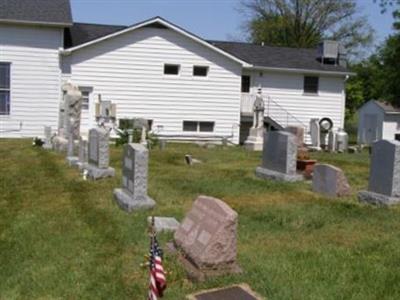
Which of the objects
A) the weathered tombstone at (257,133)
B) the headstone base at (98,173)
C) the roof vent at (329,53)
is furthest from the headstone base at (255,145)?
the headstone base at (98,173)

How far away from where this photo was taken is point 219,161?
1828 centimetres

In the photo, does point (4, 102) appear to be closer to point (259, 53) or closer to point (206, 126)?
point (206, 126)

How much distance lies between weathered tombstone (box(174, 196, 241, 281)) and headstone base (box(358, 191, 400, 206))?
5.02m

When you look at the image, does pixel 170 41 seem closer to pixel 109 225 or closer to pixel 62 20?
pixel 62 20

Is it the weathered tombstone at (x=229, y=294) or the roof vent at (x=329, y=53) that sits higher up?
the roof vent at (x=329, y=53)

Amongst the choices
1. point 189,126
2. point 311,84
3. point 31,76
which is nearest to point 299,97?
point 311,84

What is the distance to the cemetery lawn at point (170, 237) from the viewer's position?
609 cm

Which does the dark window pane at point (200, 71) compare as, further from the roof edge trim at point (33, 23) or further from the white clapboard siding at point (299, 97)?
the roof edge trim at point (33, 23)

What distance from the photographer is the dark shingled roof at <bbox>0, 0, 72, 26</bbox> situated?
86.0ft

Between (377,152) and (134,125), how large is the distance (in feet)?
44.9

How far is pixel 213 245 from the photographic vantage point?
20.0 ft

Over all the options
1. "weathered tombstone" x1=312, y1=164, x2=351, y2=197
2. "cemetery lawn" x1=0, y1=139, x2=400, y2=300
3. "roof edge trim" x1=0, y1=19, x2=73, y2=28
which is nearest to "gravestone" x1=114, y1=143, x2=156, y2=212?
"cemetery lawn" x1=0, y1=139, x2=400, y2=300

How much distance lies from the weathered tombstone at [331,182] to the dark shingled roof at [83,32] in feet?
60.2

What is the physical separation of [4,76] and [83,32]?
5.10 metres
